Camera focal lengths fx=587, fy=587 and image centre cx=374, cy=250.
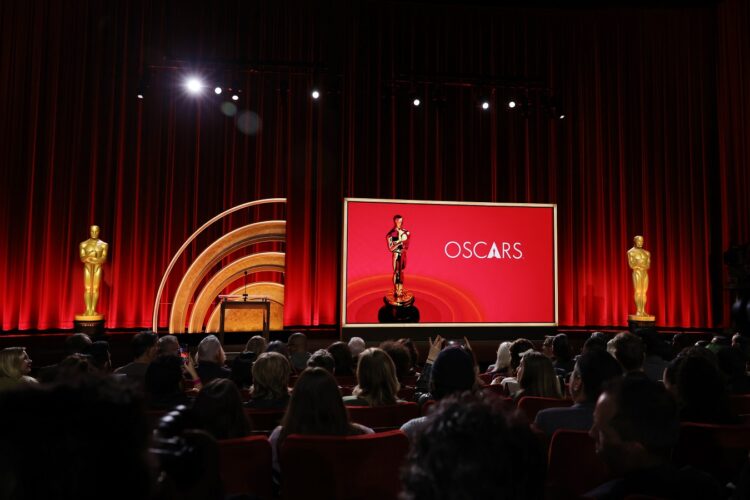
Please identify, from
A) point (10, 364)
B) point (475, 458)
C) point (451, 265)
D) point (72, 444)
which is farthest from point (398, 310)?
point (72, 444)

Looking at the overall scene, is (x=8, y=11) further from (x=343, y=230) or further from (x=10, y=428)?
(x=10, y=428)

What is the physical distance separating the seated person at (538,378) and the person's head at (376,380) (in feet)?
2.60

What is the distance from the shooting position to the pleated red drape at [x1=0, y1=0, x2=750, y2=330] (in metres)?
10.3

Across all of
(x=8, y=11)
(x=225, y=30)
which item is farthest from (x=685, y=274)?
(x=8, y=11)

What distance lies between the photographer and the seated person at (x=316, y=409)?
7.79ft

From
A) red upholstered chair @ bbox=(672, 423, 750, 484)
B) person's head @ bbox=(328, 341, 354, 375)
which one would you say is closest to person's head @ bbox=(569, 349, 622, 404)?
red upholstered chair @ bbox=(672, 423, 750, 484)

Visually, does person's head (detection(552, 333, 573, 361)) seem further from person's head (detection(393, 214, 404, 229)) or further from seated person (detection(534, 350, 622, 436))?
person's head (detection(393, 214, 404, 229))

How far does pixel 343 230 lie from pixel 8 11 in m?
6.96

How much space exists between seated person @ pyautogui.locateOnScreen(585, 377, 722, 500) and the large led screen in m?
8.48

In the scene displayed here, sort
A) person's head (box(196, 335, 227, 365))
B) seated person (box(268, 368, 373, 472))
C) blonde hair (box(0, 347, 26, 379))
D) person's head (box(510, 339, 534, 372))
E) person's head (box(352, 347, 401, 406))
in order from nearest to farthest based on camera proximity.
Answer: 1. seated person (box(268, 368, 373, 472))
2. person's head (box(352, 347, 401, 406))
3. blonde hair (box(0, 347, 26, 379))
4. person's head (box(196, 335, 227, 365))
5. person's head (box(510, 339, 534, 372))

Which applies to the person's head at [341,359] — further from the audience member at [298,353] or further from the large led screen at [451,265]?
the large led screen at [451,265]

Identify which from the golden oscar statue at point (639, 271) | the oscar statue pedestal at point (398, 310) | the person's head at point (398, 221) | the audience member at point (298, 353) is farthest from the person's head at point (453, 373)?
the golden oscar statue at point (639, 271)

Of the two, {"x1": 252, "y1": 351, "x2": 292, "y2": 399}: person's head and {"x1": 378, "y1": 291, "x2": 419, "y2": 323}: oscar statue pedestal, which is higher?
{"x1": 378, "y1": 291, "x2": 419, "y2": 323}: oscar statue pedestal

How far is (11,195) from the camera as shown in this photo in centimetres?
1012
